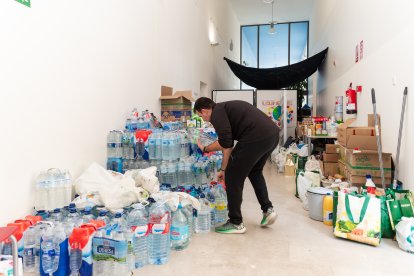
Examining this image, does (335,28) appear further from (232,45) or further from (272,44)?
(272,44)

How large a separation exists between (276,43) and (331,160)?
9668mm

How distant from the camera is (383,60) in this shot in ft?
12.1

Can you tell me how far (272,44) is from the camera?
1334cm

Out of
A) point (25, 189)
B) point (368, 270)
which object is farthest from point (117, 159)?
point (368, 270)

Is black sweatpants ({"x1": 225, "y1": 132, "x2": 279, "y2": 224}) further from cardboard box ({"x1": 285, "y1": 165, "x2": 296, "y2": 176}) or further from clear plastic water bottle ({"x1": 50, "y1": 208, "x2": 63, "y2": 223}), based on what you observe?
cardboard box ({"x1": 285, "y1": 165, "x2": 296, "y2": 176})

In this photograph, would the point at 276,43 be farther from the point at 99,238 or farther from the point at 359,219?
the point at 99,238

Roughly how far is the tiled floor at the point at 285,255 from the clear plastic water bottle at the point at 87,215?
51 cm

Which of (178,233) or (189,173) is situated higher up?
(189,173)

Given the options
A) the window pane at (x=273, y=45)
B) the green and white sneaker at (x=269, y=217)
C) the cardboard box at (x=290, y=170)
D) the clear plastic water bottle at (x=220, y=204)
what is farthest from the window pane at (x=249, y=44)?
the green and white sneaker at (x=269, y=217)

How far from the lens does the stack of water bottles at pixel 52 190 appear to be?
7.76ft

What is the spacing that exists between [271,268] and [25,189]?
1.87m

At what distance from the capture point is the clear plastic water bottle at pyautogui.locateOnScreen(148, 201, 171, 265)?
7.23ft

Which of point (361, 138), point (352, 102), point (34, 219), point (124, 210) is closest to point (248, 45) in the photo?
point (352, 102)

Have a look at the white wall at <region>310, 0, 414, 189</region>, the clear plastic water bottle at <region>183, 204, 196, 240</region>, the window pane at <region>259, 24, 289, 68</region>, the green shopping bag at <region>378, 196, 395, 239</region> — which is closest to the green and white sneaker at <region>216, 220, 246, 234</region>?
the clear plastic water bottle at <region>183, 204, 196, 240</region>
